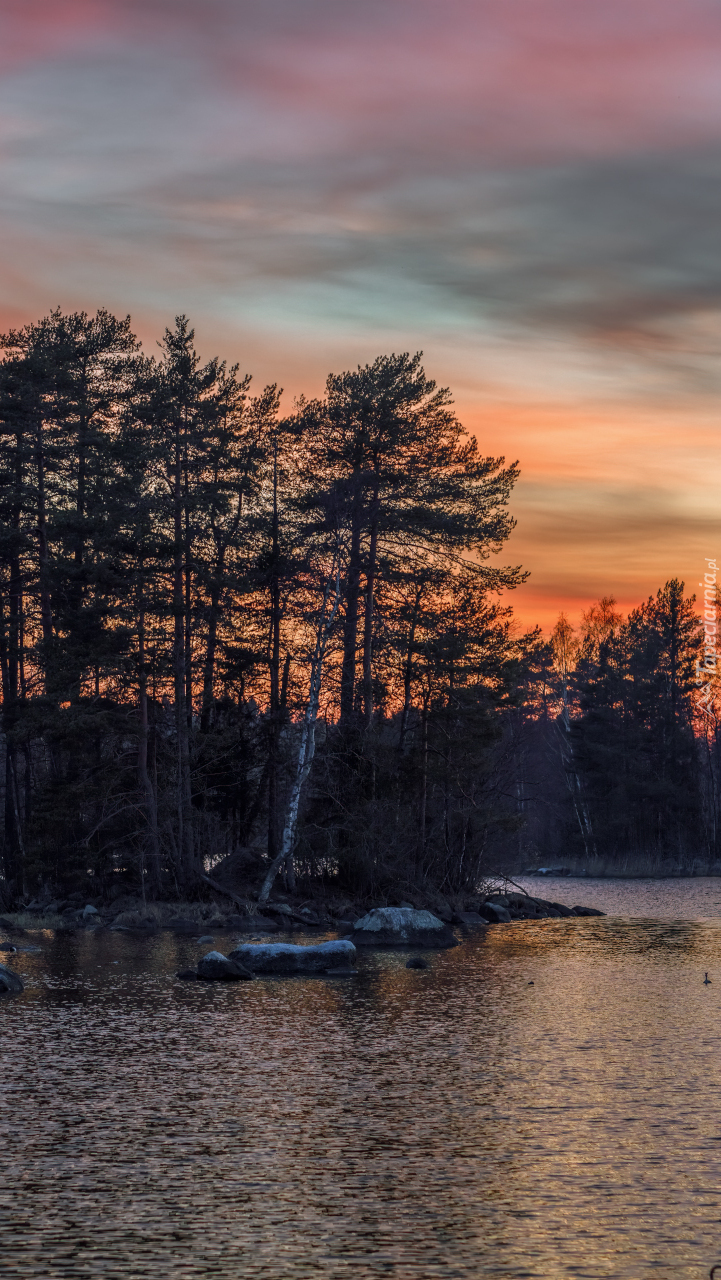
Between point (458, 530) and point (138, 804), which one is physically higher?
point (458, 530)

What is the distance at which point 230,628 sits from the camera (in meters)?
46.8

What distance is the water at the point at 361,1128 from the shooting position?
1024cm

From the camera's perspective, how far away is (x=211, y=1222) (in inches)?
430

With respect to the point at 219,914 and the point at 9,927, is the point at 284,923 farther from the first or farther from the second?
the point at 9,927

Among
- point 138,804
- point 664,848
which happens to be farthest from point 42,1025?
point 664,848

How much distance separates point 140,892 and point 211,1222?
3217 cm

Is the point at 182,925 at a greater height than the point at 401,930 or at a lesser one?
lesser

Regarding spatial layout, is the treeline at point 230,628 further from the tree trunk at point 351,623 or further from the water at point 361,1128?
the water at point 361,1128

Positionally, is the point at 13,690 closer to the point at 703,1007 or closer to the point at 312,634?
the point at 312,634

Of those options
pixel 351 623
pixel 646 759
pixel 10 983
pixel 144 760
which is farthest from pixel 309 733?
pixel 646 759

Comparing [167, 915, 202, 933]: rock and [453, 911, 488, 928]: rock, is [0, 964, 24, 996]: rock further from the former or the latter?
[453, 911, 488, 928]: rock

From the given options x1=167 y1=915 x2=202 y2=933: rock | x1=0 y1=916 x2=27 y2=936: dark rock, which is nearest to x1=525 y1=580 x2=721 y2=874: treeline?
x1=167 y1=915 x2=202 y2=933: rock

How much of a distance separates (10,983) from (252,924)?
14.7 meters

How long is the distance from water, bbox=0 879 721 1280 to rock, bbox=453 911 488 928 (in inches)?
583
